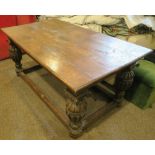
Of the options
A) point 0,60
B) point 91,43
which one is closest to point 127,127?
point 91,43

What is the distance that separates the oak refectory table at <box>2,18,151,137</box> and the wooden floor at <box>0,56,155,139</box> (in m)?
0.10

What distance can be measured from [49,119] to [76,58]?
1.99ft

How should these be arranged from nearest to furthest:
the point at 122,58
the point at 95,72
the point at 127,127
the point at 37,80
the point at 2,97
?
1. the point at 95,72
2. the point at 122,58
3. the point at 127,127
4. the point at 2,97
5. the point at 37,80

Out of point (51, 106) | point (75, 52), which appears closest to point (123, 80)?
point (75, 52)

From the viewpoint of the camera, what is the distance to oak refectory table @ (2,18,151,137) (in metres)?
1.01

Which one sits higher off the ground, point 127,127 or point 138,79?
point 138,79

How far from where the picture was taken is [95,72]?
1.02 metres

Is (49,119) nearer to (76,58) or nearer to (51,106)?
(51,106)

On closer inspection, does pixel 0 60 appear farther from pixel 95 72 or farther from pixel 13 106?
pixel 95 72

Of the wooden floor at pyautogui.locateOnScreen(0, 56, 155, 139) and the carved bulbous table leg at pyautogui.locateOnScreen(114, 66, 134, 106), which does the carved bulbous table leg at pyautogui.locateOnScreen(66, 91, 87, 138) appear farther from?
the carved bulbous table leg at pyautogui.locateOnScreen(114, 66, 134, 106)

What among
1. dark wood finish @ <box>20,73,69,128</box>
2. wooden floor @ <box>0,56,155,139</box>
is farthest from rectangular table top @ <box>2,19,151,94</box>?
wooden floor @ <box>0,56,155,139</box>

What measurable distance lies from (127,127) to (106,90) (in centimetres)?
46

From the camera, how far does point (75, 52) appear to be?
4.11 feet

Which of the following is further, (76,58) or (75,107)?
(76,58)
